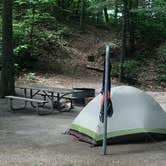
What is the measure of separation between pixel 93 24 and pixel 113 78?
1031 centimetres

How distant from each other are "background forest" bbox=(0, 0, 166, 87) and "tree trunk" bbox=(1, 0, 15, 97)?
589cm

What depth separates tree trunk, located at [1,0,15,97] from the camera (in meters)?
14.8

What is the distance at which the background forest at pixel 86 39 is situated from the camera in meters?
22.4

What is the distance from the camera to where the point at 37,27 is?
25.7 m

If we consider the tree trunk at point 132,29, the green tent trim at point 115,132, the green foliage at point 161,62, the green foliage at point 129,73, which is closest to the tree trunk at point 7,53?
the green tent trim at point 115,132

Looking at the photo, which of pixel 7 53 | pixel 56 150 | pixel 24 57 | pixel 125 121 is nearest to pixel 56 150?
pixel 56 150

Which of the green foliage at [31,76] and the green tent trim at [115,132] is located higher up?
the green tent trim at [115,132]

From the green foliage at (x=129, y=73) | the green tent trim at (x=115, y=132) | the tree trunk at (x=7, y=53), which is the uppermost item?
the tree trunk at (x=7, y=53)

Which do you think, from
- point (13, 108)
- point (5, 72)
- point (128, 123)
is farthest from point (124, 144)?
point (5, 72)

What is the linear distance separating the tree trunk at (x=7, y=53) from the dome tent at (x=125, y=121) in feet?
20.0

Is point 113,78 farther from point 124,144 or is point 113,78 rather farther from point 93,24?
point 124,144

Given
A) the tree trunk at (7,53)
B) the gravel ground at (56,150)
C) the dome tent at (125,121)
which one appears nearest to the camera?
the gravel ground at (56,150)

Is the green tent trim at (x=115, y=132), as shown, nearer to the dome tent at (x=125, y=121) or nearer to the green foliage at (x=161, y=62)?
the dome tent at (x=125, y=121)

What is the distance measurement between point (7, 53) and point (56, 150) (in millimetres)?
7590
